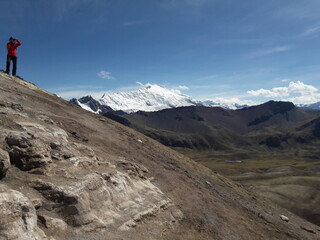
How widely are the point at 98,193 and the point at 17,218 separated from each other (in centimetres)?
583

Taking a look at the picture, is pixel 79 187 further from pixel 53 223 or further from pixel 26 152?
pixel 26 152

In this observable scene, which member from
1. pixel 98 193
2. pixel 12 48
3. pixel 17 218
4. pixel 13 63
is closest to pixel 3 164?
pixel 17 218

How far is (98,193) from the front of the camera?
1820 centimetres

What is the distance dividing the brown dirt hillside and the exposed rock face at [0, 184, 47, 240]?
41 mm

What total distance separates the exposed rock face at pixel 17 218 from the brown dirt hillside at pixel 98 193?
0.14ft

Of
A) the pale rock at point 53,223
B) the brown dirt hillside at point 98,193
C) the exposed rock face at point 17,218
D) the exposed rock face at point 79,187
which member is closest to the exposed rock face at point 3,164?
the brown dirt hillside at point 98,193

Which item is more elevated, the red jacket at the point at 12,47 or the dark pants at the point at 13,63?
the red jacket at the point at 12,47

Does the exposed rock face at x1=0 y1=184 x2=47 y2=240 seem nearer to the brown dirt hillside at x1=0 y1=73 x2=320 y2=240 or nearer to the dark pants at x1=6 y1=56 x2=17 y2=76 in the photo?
the brown dirt hillside at x1=0 y1=73 x2=320 y2=240

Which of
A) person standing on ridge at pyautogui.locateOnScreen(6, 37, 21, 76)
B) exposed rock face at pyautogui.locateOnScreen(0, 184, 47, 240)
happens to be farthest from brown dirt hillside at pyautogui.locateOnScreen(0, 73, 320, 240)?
person standing on ridge at pyautogui.locateOnScreen(6, 37, 21, 76)

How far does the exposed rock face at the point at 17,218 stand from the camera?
1230 centimetres

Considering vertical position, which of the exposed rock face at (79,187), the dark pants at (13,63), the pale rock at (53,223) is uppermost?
the dark pants at (13,63)

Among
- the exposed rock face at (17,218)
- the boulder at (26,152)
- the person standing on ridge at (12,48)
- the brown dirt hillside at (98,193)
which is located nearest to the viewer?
the exposed rock face at (17,218)

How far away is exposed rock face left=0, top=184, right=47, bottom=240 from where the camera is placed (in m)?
12.3

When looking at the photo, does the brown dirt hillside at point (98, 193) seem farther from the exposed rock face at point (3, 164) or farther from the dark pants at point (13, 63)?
the dark pants at point (13, 63)
